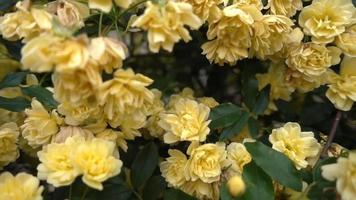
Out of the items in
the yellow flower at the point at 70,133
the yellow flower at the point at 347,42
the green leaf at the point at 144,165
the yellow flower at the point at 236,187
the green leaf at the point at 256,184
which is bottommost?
the green leaf at the point at 144,165

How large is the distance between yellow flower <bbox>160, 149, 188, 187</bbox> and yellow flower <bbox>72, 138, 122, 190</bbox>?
15 centimetres

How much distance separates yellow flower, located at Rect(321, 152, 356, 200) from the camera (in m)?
0.96

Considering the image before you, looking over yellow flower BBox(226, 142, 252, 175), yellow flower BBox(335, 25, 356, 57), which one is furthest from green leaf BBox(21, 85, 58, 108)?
yellow flower BBox(335, 25, 356, 57)

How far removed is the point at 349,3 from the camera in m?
1.20

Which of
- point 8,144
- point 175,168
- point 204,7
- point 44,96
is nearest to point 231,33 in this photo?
point 204,7

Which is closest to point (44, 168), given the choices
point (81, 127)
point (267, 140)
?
point (81, 127)

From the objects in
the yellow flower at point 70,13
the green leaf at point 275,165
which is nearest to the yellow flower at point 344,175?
the green leaf at point 275,165

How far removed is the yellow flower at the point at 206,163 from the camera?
3.70ft

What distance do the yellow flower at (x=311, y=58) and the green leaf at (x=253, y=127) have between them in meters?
0.15

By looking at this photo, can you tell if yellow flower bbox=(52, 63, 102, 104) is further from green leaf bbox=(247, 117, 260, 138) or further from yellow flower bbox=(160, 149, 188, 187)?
green leaf bbox=(247, 117, 260, 138)

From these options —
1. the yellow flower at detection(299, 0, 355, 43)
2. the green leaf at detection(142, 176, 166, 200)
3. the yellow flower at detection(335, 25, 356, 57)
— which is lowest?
the green leaf at detection(142, 176, 166, 200)

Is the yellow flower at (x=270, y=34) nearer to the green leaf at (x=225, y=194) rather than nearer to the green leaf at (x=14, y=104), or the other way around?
the green leaf at (x=225, y=194)

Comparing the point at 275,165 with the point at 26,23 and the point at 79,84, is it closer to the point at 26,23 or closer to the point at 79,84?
the point at 79,84

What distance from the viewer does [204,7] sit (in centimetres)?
112
